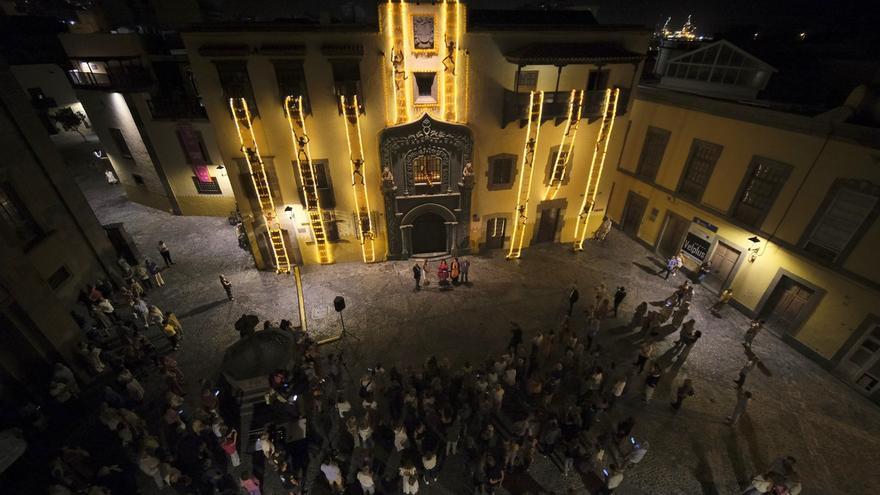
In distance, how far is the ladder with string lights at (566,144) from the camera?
723 inches

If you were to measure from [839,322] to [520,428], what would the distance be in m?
14.2

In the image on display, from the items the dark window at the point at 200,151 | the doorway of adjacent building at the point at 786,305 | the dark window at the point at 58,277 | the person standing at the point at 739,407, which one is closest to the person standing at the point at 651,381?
the person standing at the point at 739,407

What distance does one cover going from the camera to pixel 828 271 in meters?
14.7

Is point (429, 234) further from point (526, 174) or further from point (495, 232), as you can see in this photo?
point (526, 174)

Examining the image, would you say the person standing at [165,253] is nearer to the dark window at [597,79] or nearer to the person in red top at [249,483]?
the person in red top at [249,483]

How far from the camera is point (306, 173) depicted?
727 inches

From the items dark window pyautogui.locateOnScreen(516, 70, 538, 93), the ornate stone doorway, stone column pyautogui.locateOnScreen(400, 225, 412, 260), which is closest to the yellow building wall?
dark window pyautogui.locateOnScreen(516, 70, 538, 93)

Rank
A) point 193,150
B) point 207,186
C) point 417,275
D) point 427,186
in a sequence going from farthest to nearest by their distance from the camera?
point 207,186 < point 193,150 < point 427,186 < point 417,275

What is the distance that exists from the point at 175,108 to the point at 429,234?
17992mm

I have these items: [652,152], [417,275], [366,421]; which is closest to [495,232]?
[417,275]

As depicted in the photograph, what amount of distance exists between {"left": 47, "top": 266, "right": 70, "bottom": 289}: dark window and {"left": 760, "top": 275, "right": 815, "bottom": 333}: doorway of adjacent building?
31.7 meters

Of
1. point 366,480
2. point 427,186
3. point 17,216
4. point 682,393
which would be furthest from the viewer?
point 427,186

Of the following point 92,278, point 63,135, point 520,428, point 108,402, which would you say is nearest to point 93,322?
point 92,278

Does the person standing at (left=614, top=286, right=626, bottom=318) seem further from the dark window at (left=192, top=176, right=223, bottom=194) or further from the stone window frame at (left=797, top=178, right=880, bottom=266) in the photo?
the dark window at (left=192, top=176, right=223, bottom=194)
